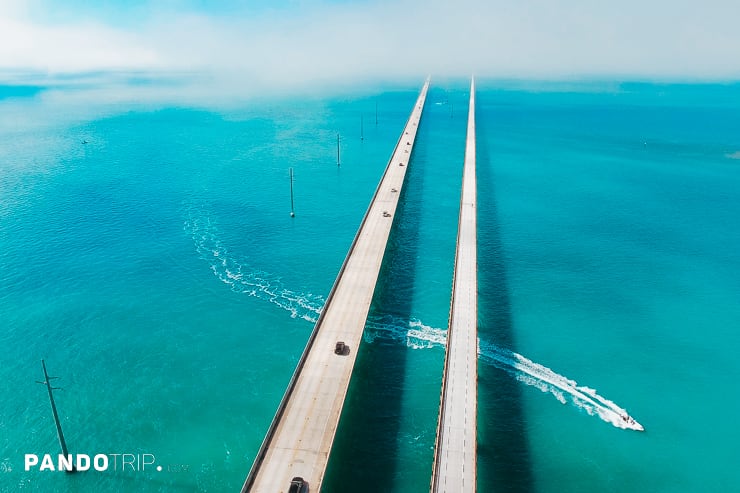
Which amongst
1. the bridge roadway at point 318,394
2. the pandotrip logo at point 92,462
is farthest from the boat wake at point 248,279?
the pandotrip logo at point 92,462

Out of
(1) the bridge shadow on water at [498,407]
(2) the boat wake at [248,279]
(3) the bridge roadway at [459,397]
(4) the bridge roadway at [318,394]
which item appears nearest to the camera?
(4) the bridge roadway at [318,394]

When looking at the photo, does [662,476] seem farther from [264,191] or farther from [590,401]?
[264,191]

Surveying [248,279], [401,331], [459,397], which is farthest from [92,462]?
[401,331]

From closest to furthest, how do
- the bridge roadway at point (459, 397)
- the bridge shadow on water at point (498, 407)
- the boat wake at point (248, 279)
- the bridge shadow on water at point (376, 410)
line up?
the bridge roadway at point (459, 397) → the bridge shadow on water at point (376, 410) → the bridge shadow on water at point (498, 407) → the boat wake at point (248, 279)

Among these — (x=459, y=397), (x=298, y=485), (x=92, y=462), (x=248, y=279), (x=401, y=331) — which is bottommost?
(x=92, y=462)

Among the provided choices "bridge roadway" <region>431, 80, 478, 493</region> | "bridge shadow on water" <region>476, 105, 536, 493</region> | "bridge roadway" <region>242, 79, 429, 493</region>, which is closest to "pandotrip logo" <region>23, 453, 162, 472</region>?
"bridge roadway" <region>242, 79, 429, 493</region>

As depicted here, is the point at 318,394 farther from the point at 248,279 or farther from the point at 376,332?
the point at 248,279

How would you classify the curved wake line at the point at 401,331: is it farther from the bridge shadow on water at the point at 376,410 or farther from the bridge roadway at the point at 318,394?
the bridge roadway at the point at 318,394
